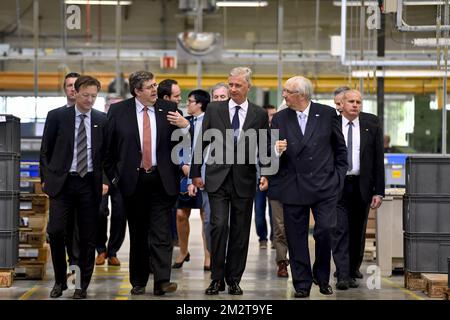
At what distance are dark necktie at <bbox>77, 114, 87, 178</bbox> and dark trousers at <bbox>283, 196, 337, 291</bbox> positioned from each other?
5.05ft

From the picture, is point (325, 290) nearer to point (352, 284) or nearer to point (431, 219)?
point (352, 284)

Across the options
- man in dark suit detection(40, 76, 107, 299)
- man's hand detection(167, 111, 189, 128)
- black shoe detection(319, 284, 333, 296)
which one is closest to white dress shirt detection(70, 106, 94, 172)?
man in dark suit detection(40, 76, 107, 299)

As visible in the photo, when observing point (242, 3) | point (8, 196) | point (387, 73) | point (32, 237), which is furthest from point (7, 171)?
point (242, 3)

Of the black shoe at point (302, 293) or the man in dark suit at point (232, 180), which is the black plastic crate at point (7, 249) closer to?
the man in dark suit at point (232, 180)

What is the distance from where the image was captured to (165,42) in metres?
22.6

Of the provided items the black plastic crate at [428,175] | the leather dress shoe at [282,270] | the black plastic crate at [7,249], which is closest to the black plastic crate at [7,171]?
the black plastic crate at [7,249]

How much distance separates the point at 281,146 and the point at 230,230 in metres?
0.81

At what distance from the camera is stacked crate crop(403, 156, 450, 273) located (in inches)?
317

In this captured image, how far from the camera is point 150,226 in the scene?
7617 millimetres

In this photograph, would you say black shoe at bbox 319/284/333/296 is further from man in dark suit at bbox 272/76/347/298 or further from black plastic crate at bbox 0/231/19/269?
black plastic crate at bbox 0/231/19/269

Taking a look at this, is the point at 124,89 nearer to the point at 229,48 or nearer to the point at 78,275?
the point at 229,48

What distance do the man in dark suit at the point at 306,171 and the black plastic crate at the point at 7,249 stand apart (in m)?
2.20
